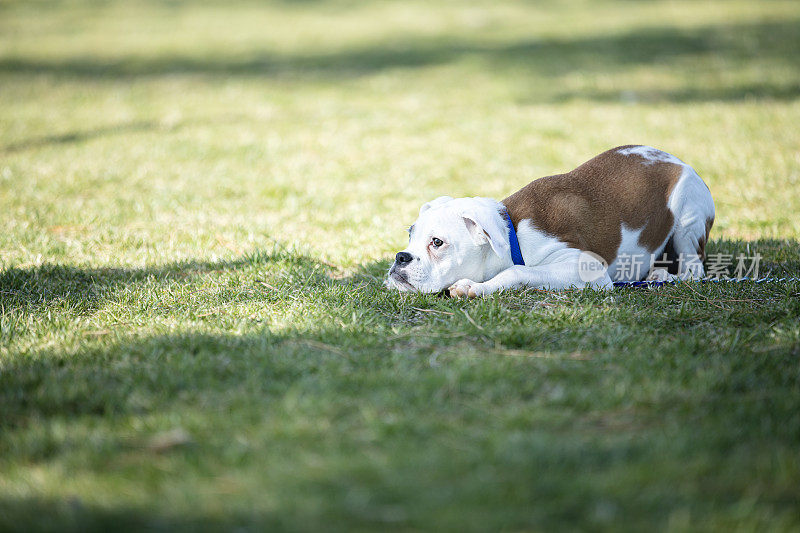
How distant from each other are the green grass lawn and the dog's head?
21 cm

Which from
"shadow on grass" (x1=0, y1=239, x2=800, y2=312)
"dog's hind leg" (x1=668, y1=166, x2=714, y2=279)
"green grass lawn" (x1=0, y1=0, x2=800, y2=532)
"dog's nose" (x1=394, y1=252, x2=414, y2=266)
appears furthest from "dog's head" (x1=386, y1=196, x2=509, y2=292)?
"dog's hind leg" (x1=668, y1=166, x2=714, y2=279)

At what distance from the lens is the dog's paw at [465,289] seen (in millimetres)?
4707

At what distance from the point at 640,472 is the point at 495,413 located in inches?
28.3

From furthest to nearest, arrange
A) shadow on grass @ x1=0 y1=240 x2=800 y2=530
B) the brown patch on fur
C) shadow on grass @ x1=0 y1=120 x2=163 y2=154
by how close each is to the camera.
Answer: shadow on grass @ x1=0 y1=120 x2=163 y2=154 → the brown patch on fur → shadow on grass @ x1=0 y1=240 x2=800 y2=530

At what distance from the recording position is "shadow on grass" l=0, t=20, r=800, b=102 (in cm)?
1562

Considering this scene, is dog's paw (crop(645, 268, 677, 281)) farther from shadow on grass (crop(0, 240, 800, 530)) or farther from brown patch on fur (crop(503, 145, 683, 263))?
shadow on grass (crop(0, 240, 800, 530))

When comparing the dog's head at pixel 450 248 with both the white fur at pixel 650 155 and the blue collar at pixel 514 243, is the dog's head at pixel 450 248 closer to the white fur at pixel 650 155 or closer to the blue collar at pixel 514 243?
the blue collar at pixel 514 243

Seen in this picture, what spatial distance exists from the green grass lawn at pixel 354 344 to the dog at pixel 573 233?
0.22m

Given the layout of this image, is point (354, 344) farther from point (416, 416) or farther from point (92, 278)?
point (92, 278)

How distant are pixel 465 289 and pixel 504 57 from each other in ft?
44.1

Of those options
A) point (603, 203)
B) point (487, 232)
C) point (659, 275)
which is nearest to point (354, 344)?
point (487, 232)

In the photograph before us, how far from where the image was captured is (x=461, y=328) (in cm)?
419

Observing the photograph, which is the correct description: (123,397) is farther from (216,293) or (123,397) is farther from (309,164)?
(309,164)

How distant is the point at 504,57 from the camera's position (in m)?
16.9
